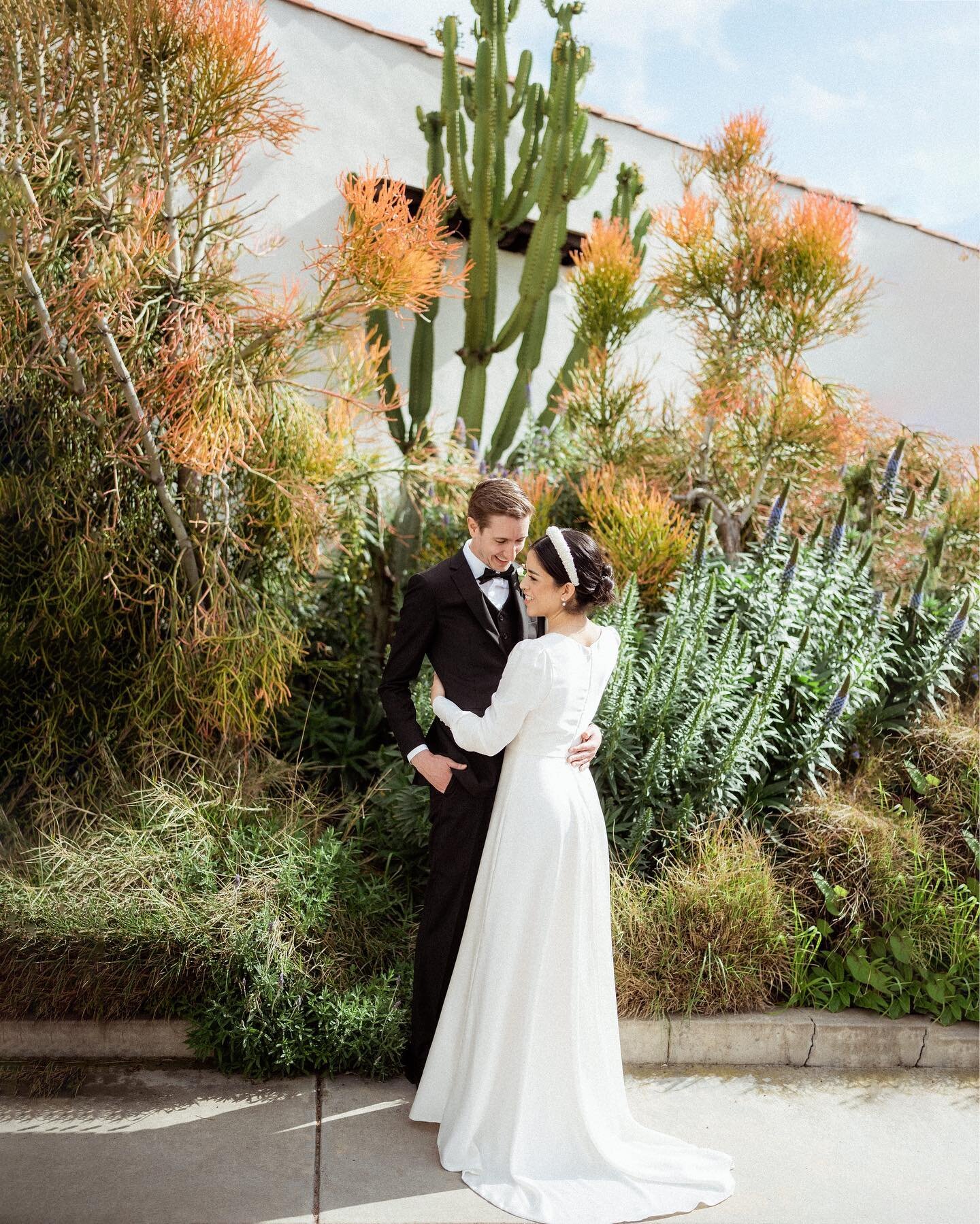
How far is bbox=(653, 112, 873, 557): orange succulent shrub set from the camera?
17.2 ft

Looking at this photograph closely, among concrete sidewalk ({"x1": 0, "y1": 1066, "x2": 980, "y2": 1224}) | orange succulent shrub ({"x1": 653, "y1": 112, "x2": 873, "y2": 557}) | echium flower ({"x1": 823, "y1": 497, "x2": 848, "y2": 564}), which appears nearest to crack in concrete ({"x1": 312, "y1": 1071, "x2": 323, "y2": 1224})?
concrete sidewalk ({"x1": 0, "y1": 1066, "x2": 980, "y2": 1224})

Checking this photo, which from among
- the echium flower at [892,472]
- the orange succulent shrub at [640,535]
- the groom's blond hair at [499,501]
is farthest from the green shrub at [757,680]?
the groom's blond hair at [499,501]

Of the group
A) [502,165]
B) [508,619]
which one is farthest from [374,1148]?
[502,165]

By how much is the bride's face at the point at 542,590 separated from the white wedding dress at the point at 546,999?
0.09m

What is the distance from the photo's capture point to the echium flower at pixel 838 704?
398 cm

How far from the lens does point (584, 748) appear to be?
9.38ft

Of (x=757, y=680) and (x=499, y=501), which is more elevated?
(x=499, y=501)

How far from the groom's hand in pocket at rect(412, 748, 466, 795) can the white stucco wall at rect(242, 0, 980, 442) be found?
3440 millimetres

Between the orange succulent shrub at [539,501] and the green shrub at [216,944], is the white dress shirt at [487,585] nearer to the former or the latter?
the green shrub at [216,944]

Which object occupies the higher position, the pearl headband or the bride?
the pearl headband

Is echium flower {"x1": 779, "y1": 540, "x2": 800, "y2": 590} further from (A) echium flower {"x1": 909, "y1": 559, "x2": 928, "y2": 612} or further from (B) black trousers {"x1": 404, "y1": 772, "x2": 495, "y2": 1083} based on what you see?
(B) black trousers {"x1": 404, "y1": 772, "x2": 495, "y2": 1083}

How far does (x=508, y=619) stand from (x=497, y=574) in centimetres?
15

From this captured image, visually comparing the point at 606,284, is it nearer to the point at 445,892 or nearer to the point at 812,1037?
the point at 445,892

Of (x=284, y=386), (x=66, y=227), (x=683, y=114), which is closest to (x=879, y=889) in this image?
(x=284, y=386)
